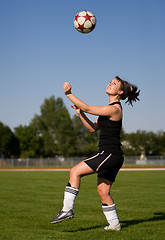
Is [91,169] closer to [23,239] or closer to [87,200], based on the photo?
[23,239]

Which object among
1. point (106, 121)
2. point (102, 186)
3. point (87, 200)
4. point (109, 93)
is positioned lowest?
point (87, 200)

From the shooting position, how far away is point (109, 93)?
18.8ft

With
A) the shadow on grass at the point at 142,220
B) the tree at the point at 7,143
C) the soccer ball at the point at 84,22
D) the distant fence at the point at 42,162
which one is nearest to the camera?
the shadow on grass at the point at 142,220

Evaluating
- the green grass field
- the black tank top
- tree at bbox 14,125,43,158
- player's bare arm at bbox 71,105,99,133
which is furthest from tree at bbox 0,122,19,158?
the black tank top

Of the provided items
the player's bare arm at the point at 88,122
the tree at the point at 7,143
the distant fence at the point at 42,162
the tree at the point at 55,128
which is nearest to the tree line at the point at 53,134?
the tree at the point at 55,128

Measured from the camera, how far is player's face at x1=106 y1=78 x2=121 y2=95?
5.71m

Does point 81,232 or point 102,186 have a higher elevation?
point 102,186

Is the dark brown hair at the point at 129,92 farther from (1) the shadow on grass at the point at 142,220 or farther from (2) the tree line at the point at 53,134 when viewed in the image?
(2) the tree line at the point at 53,134

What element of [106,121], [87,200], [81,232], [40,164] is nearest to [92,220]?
[81,232]

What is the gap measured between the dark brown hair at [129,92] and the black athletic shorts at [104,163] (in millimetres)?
1051

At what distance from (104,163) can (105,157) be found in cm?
10

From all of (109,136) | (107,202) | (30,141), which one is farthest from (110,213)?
(30,141)

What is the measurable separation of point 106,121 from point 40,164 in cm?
5248

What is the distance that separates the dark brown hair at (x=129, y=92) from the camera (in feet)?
19.0
